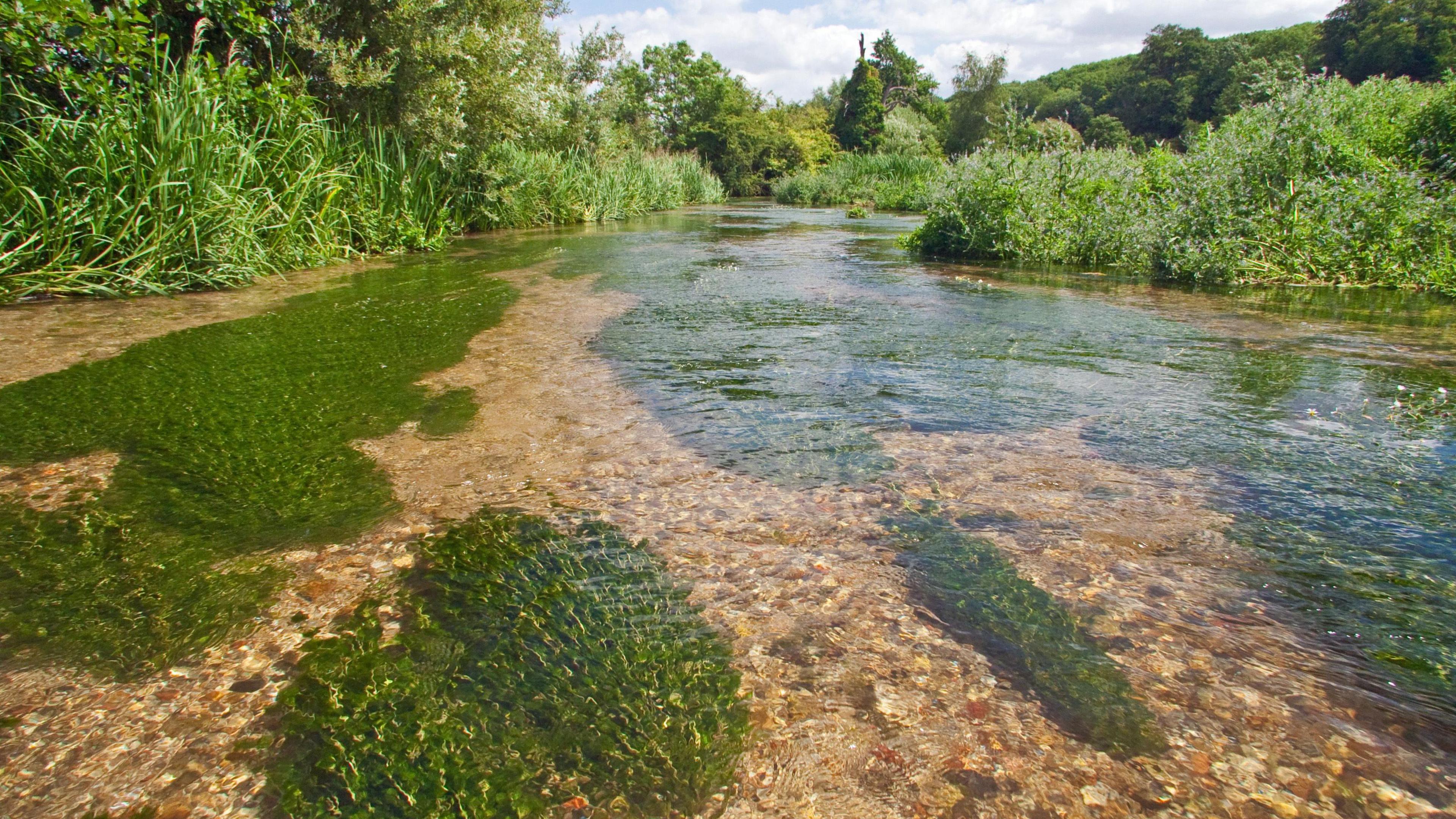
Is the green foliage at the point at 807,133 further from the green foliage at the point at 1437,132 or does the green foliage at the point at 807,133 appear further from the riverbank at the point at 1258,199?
the green foliage at the point at 1437,132

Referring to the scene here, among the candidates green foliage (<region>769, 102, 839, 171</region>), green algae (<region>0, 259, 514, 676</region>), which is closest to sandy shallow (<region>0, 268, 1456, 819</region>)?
green algae (<region>0, 259, 514, 676</region>)

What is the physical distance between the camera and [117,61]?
6.82 meters

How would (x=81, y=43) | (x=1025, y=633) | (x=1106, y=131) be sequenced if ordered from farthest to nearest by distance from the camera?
(x=1106, y=131) < (x=81, y=43) < (x=1025, y=633)

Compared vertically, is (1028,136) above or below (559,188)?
above

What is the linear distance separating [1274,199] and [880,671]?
8.88 metres

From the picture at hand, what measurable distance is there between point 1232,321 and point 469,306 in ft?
20.7

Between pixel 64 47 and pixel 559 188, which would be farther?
pixel 559 188

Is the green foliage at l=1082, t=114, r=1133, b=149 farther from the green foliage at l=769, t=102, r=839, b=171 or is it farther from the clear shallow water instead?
the clear shallow water

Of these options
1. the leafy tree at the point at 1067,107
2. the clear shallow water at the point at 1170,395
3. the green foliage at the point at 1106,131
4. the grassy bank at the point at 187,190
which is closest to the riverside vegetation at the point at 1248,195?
the clear shallow water at the point at 1170,395

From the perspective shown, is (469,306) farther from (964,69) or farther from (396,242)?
(964,69)

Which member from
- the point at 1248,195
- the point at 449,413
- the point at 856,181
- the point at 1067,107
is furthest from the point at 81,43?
the point at 1067,107

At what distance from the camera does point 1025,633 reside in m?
2.02

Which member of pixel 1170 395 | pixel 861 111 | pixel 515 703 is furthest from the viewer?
pixel 861 111

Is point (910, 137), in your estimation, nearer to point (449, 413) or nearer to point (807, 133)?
point (807, 133)
